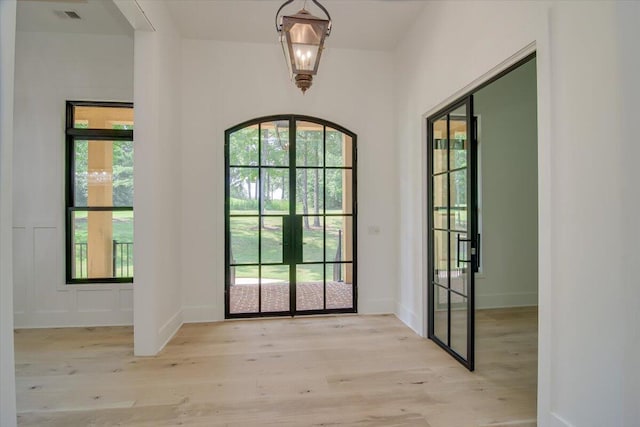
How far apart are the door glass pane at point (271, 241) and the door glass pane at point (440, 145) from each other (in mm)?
2176

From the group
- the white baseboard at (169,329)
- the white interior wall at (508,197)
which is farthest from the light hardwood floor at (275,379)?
the white interior wall at (508,197)

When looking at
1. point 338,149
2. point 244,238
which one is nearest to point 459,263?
point 338,149

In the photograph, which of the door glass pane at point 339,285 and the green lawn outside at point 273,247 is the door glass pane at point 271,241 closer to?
the green lawn outside at point 273,247

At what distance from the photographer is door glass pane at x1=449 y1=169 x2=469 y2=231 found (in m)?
3.13

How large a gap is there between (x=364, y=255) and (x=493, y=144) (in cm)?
254

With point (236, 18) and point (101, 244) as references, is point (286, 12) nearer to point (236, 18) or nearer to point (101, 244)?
point (236, 18)

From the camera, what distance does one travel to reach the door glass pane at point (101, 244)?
4.34m

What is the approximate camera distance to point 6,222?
1.39 m

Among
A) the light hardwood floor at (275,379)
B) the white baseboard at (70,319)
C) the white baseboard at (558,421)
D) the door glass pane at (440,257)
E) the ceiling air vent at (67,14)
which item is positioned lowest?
the light hardwood floor at (275,379)

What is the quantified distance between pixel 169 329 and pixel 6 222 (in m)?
2.80

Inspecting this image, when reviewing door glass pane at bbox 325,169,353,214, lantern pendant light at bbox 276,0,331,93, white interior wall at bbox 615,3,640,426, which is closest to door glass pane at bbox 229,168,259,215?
door glass pane at bbox 325,169,353,214

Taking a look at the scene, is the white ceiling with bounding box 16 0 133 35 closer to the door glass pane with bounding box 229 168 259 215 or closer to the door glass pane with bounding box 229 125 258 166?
the door glass pane with bounding box 229 125 258 166

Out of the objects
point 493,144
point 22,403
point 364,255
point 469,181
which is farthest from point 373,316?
point 22,403

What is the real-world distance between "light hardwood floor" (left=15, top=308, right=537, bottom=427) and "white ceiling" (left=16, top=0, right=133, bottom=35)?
372 centimetres
